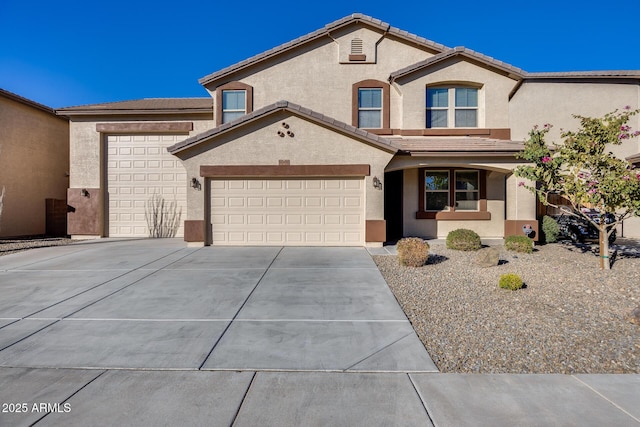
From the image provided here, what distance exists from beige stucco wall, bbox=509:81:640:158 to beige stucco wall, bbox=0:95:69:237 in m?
22.6

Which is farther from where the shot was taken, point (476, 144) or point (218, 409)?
point (476, 144)

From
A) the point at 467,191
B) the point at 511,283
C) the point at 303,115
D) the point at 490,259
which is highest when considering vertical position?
the point at 303,115

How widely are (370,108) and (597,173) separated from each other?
8.58 metres

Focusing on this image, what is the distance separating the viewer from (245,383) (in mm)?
3508

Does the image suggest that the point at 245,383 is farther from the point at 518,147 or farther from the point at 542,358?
the point at 518,147

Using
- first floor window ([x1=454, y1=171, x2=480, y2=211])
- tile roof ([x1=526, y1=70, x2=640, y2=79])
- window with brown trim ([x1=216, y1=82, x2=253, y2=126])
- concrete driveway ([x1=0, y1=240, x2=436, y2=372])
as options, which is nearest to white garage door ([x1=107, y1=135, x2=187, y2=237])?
window with brown trim ([x1=216, y1=82, x2=253, y2=126])

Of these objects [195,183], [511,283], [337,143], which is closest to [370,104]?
[337,143]

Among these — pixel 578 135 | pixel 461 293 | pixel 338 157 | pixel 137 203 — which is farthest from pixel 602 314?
pixel 137 203

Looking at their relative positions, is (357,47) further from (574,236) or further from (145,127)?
(574,236)

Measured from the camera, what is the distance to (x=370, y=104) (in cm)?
1436

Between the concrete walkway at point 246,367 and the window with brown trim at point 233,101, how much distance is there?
961 centimetres

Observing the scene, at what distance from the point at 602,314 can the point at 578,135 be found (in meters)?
5.36

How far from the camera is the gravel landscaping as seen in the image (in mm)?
3967

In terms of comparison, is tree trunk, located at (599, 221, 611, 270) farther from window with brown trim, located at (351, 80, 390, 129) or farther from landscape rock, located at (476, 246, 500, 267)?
window with brown trim, located at (351, 80, 390, 129)
